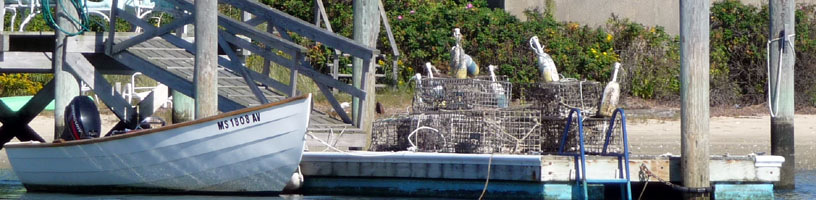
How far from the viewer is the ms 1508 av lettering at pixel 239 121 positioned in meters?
→ 12.3

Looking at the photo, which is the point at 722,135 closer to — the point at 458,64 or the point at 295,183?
the point at 458,64

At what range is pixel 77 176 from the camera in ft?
44.9

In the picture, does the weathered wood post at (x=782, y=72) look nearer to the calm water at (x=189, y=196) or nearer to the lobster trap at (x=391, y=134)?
the calm water at (x=189, y=196)

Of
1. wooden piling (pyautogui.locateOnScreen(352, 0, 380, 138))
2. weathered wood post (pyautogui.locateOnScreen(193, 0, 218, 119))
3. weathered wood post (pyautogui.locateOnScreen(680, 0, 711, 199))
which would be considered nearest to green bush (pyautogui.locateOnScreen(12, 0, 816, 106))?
wooden piling (pyautogui.locateOnScreen(352, 0, 380, 138))

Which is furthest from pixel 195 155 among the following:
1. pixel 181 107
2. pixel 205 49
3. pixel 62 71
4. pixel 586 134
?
pixel 586 134

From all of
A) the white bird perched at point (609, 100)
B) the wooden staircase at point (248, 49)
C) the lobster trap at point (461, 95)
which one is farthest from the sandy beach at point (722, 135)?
the wooden staircase at point (248, 49)

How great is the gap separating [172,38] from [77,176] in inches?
72.0

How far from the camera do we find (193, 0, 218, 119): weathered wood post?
40.9ft

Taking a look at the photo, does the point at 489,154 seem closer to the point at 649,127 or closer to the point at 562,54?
the point at 649,127

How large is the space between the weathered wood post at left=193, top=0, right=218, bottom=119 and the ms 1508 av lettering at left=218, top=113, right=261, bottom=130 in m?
0.36

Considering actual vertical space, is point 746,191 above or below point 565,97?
below

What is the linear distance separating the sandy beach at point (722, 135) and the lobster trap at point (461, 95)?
3.44 metres

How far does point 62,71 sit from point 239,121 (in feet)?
10.4

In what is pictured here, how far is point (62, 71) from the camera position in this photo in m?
14.5
